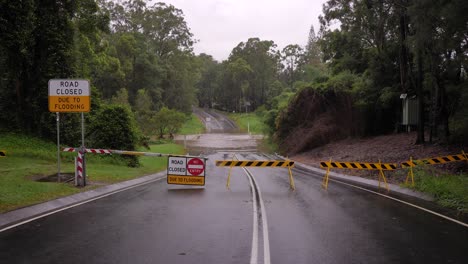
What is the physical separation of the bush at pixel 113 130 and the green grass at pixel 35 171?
121 cm

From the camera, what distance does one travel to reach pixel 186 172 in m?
17.2

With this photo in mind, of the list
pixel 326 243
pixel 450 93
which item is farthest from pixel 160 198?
pixel 450 93

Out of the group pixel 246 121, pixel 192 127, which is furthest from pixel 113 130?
pixel 246 121

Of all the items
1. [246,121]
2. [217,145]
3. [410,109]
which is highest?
[246,121]

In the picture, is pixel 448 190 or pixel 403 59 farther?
pixel 403 59

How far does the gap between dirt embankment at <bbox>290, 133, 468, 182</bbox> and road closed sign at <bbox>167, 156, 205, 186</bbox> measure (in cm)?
905

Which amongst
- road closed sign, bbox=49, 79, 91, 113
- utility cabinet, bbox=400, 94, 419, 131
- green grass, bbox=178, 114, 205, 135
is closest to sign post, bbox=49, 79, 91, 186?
road closed sign, bbox=49, 79, 91, 113

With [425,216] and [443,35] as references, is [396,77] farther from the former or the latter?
[425,216]

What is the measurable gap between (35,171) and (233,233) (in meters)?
12.2

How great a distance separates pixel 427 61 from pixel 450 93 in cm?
371

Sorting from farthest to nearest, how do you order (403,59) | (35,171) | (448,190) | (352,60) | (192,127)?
(192,127), (352,60), (403,59), (35,171), (448,190)

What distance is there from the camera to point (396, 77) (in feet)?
112

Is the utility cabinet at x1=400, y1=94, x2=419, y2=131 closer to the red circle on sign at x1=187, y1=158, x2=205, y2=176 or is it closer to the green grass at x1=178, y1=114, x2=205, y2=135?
the red circle on sign at x1=187, y1=158, x2=205, y2=176

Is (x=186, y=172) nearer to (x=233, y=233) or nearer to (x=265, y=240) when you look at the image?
(x=233, y=233)
